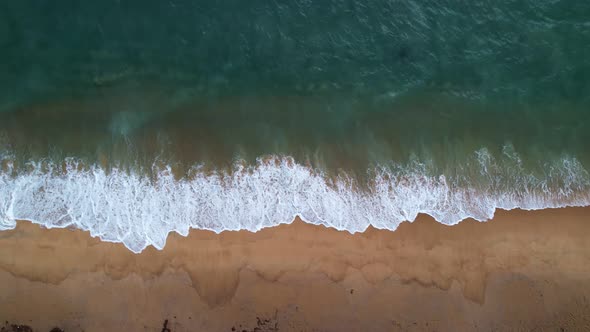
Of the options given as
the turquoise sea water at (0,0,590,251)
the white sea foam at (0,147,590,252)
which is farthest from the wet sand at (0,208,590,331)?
the turquoise sea water at (0,0,590,251)

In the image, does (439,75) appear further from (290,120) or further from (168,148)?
(168,148)

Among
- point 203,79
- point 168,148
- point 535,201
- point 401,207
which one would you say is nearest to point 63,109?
point 168,148

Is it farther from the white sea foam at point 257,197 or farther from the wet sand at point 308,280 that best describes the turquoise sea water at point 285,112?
the wet sand at point 308,280

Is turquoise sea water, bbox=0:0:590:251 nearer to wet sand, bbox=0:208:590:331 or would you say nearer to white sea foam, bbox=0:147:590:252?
white sea foam, bbox=0:147:590:252

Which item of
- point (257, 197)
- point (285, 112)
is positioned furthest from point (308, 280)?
point (285, 112)

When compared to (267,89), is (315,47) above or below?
above

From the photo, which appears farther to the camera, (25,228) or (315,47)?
(315,47)

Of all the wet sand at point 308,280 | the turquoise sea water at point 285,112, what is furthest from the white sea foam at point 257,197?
the wet sand at point 308,280

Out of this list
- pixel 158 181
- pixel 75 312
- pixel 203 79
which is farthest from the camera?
pixel 203 79
